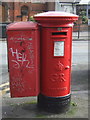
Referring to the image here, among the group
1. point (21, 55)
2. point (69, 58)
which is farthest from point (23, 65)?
point (69, 58)

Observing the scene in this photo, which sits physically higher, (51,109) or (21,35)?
(21,35)

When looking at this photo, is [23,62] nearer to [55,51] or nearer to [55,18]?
[55,51]

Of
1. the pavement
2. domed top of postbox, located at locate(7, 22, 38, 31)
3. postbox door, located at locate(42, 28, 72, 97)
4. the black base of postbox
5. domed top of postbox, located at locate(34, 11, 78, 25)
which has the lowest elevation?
the pavement

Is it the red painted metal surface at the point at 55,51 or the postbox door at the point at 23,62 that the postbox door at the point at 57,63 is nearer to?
the red painted metal surface at the point at 55,51

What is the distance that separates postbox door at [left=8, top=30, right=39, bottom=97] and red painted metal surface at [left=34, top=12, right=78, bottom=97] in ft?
0.55

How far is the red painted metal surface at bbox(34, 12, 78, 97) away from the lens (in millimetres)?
4293

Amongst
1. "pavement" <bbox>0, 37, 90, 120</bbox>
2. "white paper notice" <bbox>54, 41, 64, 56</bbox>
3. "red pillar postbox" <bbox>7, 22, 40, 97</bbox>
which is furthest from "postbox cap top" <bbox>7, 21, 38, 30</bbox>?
"pavement" <bbox>0, 37, 90, 120</bbox>

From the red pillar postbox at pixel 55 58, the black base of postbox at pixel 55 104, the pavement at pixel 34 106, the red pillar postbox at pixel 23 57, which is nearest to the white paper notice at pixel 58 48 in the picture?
the red pillar postbox at pixel 55 58

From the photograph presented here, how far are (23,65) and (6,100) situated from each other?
1.33 m

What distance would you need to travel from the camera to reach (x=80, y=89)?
249 inches

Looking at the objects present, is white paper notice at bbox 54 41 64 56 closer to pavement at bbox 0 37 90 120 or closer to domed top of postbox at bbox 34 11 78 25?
domed top of postbox at bbox 34 11 78 25

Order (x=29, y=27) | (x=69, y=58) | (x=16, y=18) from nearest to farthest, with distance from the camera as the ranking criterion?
(x=29, y=27) < (x=69, y=58) < (x=16, y=18)

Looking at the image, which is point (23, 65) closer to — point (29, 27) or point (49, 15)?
point (29, 27)

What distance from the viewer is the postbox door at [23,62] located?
169 inches
